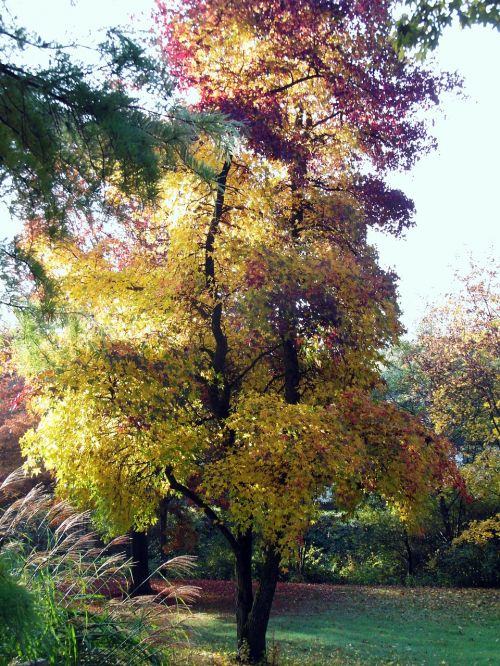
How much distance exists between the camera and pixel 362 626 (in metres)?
11.9

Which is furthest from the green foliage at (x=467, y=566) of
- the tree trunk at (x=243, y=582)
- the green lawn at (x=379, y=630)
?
the tree trunk at (x=243, y=582)

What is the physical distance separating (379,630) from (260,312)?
6.95 meters

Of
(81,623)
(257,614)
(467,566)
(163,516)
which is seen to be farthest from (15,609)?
(467,566)

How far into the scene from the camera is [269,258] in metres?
7.58

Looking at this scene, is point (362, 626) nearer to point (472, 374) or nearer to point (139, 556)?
point (139, 556)

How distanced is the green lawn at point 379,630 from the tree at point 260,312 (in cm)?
161

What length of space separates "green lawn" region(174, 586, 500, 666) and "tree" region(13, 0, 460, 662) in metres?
1.61

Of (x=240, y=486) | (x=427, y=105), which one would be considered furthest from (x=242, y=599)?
(x=427, y=105)

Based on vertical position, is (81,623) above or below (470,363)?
below

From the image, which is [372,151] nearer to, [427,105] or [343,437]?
[427,105]

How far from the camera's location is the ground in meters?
9.11

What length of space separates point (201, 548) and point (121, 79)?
15.6 meters

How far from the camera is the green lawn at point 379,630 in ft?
30.1

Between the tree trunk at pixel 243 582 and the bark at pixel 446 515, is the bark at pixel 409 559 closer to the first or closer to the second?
the bark at pixel 446 515
